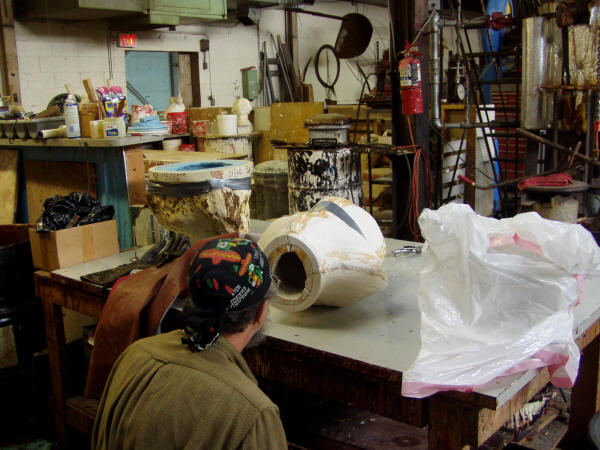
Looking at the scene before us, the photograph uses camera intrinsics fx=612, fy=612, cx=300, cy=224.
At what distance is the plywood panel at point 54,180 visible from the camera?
4.00 metres

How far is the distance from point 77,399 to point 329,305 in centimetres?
151

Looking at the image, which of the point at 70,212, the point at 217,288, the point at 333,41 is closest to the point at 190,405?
the point at 217,288

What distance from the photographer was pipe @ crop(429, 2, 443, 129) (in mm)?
4738

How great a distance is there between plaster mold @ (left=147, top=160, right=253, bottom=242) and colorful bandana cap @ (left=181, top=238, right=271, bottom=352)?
1365 mm

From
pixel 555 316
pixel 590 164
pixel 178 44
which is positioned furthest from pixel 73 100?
pixel 178 44

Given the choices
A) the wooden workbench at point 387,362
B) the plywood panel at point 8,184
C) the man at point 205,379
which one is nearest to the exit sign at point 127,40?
the plywood panel at point 8,184

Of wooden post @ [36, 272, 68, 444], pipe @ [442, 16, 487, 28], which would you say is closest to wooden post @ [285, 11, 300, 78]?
pipe @ [442, 16, 487, 28]

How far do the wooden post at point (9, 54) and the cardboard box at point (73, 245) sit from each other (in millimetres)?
5019

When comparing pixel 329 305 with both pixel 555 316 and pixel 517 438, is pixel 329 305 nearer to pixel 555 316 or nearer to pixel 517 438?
pixel 555 316

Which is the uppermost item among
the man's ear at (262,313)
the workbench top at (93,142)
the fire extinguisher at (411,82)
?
the fire extinguisher at (411,82)

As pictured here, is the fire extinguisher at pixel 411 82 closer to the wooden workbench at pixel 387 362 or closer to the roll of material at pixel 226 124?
the wooden workbench at pixel 387 362

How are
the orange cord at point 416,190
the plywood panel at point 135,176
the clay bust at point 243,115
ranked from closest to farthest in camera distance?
1. the plywood panel at point 135,176
2. the orange cord at point 416,190
3. the clay bust at point 243,115

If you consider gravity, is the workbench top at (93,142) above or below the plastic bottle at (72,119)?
below

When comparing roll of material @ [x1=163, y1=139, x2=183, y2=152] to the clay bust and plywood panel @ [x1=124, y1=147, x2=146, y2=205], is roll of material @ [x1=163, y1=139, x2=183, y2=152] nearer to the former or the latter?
the clay bust
